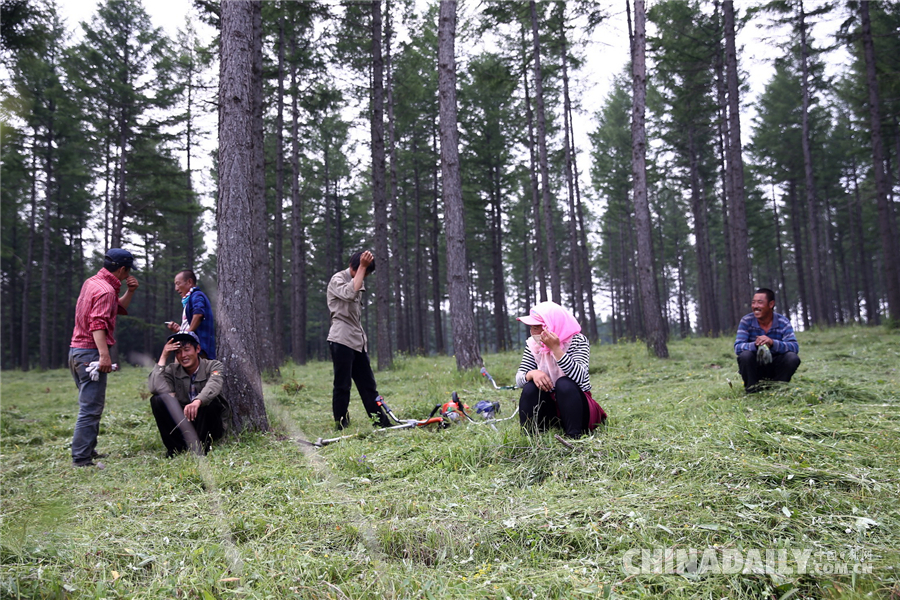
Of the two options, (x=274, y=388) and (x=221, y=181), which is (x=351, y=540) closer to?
(x=221, y=181)

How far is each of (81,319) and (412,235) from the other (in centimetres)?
2622

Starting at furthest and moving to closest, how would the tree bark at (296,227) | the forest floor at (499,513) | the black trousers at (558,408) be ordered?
the tree bark at (296,227)
the black trousers at (558,408)
the forest floor at (499,513)

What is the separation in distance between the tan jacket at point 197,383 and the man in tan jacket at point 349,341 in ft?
3.68

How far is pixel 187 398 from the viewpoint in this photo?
16.0ft

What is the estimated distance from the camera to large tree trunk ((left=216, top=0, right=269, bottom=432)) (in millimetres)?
5176

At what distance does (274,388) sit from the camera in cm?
946

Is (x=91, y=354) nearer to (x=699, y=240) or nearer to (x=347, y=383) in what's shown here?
(x=347, y=383)

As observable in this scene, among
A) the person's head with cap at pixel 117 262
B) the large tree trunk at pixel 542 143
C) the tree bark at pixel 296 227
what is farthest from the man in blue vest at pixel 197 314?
the large tree trunk at pixel 542 143

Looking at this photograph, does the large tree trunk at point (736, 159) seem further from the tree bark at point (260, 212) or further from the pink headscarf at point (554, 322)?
the tree bark at point (260, 212)

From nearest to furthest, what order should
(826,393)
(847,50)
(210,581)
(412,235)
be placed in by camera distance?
(210,581) → (826,393) → (847,50) → (412,235)

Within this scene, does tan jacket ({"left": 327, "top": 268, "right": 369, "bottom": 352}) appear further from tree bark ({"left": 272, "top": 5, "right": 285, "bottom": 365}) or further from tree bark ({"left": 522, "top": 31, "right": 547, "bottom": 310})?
tree bark ({"left": 522, "top": 31, "right": 547, "bottom": 310})

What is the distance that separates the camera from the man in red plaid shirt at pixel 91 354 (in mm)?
4672

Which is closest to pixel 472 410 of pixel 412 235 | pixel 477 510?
pixel 477 510

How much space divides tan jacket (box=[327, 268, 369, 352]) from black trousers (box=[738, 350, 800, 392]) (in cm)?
402
